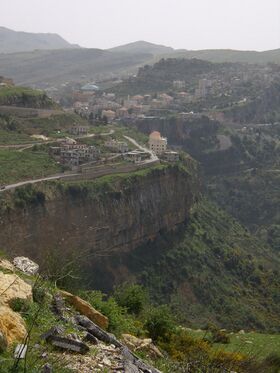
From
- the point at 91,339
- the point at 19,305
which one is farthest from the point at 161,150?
the point at 91,339

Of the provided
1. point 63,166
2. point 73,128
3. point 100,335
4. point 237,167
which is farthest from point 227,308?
point 237,167

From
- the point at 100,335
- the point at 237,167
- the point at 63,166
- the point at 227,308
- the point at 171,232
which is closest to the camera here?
the point at 100,335

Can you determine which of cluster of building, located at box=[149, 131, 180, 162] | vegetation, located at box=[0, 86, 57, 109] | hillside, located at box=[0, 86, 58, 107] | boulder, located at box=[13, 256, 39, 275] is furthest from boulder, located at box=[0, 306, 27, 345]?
vegetation, located at box=[0, 86, 57, 109]

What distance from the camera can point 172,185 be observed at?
173 feet

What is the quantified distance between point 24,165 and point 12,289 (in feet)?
113

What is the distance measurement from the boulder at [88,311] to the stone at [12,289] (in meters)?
1.40

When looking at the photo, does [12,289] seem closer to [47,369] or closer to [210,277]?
[47,369]

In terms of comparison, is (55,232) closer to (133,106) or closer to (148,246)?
(148,246)

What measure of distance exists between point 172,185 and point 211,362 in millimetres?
42121

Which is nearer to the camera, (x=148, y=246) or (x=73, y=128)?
(x=148, y=246)

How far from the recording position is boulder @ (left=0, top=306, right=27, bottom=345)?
8.34 meters

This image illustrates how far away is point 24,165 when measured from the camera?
43.9m

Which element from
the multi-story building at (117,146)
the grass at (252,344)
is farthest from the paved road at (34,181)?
the grass at (252,344)

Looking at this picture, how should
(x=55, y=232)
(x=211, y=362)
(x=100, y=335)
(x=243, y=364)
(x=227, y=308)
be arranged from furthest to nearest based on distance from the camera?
(x=227, y=308) < (x=55, y=232) < (x=243, y=364) < (x=211, y=362) < (x=100, y=335)
